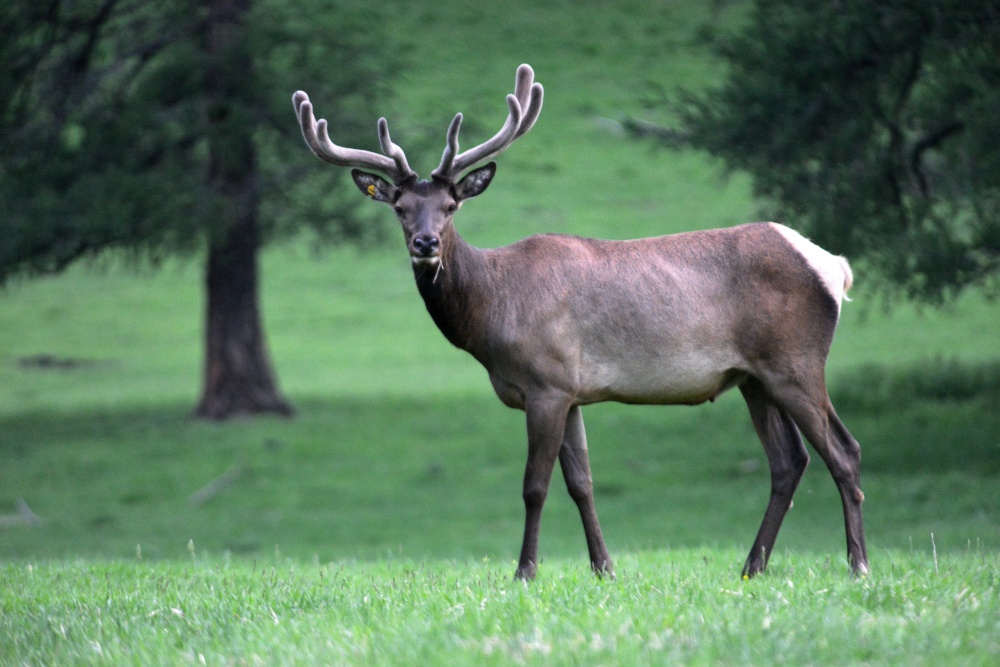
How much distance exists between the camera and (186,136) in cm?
1817

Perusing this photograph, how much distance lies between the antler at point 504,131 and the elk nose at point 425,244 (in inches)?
18.1

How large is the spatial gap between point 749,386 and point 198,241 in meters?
11.8

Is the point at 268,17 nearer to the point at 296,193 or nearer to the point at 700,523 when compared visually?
the point at 296,193

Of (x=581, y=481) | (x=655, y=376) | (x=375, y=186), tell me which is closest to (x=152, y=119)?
(x=375, y=186)

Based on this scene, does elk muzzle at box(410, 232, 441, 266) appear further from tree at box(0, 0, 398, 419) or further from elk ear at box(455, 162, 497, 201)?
tree at box(0, 0, 398, 419)

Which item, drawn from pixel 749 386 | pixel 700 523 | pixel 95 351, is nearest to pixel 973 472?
pixel 700 523

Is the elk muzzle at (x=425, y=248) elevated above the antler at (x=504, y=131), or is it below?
below

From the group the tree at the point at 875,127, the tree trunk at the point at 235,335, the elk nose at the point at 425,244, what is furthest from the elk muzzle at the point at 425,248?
the tree trunk at the point at 235,335

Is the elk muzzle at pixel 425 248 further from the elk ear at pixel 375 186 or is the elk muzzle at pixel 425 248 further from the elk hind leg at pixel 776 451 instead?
the elk hind leg at pixel 776 451

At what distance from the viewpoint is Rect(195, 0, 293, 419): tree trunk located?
1820cm

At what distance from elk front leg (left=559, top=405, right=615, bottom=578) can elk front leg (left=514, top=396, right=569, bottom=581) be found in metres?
0.25

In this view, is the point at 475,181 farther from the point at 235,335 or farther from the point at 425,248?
the point at 235,335

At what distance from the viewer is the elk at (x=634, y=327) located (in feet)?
23.5

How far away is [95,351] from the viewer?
28.5 meters
